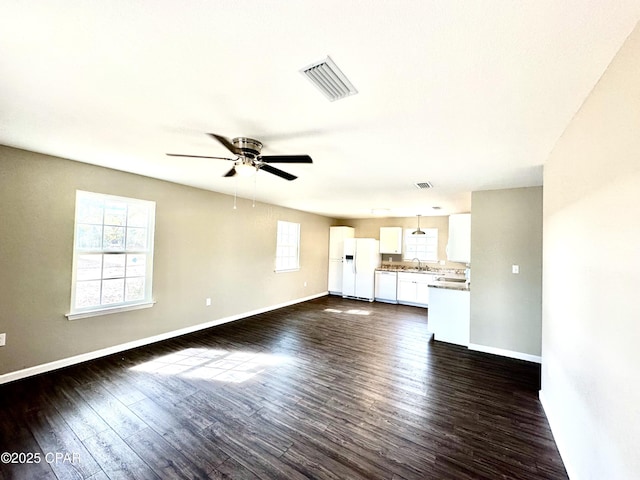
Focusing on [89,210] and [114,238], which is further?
[114,238]

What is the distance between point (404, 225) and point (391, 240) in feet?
1.86

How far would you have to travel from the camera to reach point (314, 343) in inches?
161

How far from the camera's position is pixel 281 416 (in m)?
2.33

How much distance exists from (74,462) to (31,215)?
253cm

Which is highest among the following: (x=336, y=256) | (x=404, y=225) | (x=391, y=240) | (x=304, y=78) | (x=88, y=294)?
(x=304, y=78)

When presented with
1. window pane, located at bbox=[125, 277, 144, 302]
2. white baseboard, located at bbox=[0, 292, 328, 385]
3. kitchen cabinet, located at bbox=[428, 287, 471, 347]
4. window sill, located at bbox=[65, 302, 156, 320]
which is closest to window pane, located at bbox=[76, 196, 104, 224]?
window pane, located at bbox=[125, 277, 144, 302]

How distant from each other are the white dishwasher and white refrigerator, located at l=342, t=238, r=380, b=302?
0.14m

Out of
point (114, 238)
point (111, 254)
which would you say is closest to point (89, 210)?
point (114, 238)

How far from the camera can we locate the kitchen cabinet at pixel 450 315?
4.18 m

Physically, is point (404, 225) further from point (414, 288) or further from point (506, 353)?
point (506, 353)

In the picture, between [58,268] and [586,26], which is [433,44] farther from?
[58,268]

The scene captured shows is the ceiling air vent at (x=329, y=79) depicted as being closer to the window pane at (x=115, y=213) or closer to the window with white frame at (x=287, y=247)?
the window pane at (x=115, y=213)

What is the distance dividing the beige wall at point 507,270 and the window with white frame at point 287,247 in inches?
157

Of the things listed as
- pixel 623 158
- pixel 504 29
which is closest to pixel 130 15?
pixel 504 29
